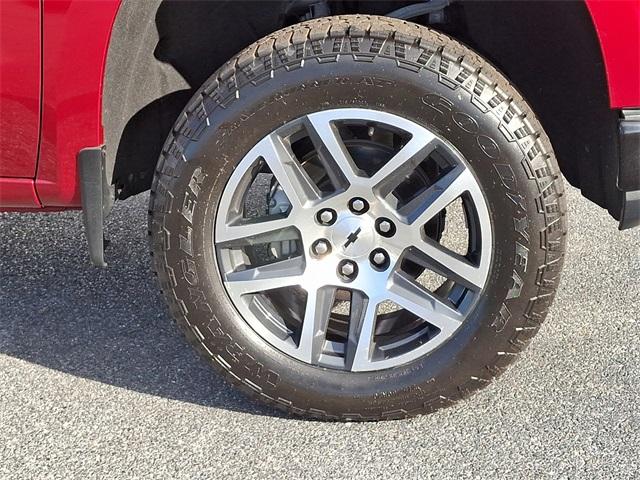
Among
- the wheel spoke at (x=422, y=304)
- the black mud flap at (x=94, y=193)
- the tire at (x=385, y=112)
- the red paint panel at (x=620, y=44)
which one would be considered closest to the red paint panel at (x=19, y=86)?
Result: the black mud flap at (x=94, y=193)

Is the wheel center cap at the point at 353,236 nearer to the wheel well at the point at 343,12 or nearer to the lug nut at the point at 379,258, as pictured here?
the lug nut at the point at 379,258

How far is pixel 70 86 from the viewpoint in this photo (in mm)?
2330

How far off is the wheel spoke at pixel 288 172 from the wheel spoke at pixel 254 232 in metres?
0.08

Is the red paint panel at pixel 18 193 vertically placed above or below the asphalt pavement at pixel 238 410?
above

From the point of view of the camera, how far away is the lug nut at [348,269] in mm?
2484

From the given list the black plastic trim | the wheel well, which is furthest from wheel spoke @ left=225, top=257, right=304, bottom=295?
the black plastic trim

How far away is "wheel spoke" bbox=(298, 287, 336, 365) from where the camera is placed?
2494mm

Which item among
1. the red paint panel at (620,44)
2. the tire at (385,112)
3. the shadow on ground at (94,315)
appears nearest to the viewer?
the red paint panel at (620,44)

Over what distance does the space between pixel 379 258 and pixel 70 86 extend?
1005 mm

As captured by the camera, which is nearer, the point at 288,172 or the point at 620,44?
the point at 620,44

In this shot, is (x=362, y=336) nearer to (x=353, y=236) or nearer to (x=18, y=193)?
(x=353, y=236)

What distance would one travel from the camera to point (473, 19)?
2613mm

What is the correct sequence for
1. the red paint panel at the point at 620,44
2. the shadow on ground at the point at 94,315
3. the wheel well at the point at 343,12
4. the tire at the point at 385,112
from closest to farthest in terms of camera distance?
the red paint panel at the point at 620,44
the tire at the point at 385,112
the wheel well at the point at 343,12
the shadow on ground at the point at 94,315

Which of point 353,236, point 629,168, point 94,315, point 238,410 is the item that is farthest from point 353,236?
point 94,315
